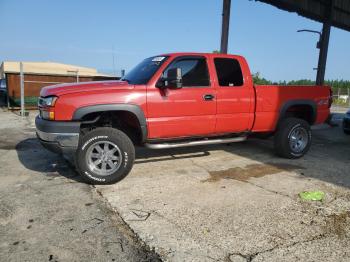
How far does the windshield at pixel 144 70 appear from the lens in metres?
5.17

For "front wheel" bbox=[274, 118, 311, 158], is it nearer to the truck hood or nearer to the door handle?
the door handle

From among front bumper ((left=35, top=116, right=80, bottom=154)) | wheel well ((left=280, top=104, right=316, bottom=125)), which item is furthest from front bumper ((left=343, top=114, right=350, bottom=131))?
front bumper ((left=35, top=116, right=80, bottom=154))

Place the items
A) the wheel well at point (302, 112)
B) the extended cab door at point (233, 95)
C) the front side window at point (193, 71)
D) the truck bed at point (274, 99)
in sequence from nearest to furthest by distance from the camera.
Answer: the front side window at point (193, 71)
the extended cab door at point (233, 95)
the truck bed at point (274, 99)
the wheel well at point (302, 112)

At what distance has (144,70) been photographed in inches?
214

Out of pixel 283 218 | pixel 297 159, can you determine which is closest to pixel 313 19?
pixel 297 159

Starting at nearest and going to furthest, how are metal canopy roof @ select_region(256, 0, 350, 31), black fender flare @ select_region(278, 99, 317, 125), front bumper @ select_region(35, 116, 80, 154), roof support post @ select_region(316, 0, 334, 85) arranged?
1. front bumper @ select_region(35, 116, 80, 154)
2. black fender flare @ select_region(278, 99, 317, 125)
3. metal canopy roof @ select_region(256, 0, 350, 31)
4. roof support post @ select_region(316, 0, 334, 85)

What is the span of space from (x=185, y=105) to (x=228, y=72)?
1125mm

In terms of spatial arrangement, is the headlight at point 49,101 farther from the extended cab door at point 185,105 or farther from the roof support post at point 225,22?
the roof support post at point 225,22

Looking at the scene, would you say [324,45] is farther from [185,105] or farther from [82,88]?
[82,88]

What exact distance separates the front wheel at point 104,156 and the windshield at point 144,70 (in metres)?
1.01

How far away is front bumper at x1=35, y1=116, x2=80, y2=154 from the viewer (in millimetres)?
4410

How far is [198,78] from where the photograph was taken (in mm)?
5461

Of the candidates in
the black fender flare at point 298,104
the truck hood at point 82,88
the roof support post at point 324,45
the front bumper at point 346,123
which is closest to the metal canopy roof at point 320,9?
the roof support post at point 324,45

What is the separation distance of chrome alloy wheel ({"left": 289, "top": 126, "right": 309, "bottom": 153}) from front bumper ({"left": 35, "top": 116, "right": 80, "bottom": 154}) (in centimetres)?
400
